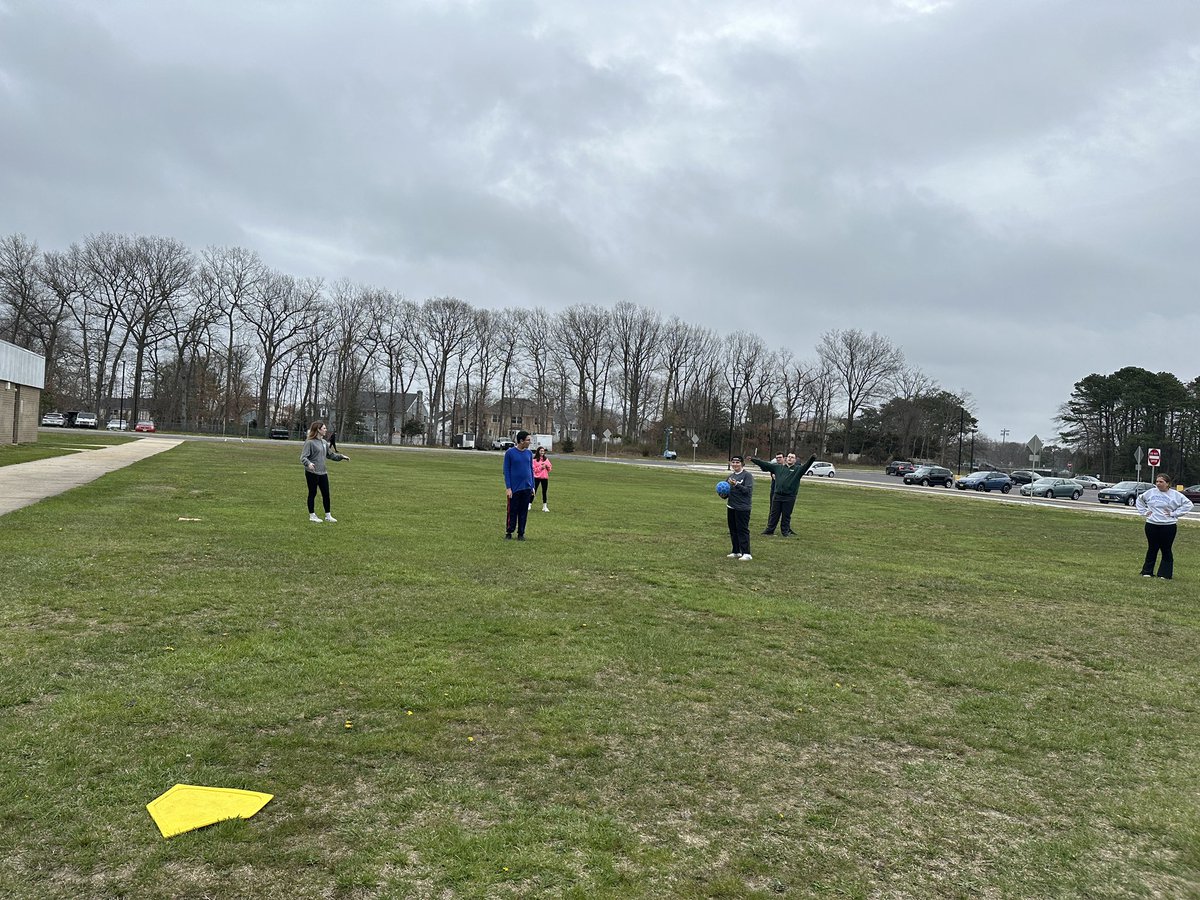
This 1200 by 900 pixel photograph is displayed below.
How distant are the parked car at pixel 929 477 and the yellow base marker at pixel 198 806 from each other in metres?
53.3

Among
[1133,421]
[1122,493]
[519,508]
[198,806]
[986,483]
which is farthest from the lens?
[1133,421]

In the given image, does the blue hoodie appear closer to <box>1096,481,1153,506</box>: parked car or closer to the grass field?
the grass field

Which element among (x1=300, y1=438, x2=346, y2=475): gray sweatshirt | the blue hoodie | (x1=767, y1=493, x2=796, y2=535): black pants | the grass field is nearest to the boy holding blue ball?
the grass field

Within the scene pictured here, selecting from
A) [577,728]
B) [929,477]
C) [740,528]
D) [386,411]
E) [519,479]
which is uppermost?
[386,411]

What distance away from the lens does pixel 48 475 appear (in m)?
19.3

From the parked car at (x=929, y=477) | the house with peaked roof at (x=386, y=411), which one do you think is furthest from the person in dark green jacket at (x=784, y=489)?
the house with peaked roof at (x=386, y=411)

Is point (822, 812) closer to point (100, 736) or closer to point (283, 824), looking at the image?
point (283, 824)

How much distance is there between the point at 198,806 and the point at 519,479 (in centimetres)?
890

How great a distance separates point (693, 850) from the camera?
3.19 meters

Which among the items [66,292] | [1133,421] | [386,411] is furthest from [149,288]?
[1133,421]

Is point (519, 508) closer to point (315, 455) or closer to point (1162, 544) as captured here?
point (315, 455)

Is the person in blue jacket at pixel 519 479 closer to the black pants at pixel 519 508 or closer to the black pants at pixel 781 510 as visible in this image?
the black pants at pixel 519 508

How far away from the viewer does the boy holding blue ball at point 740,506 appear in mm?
11484

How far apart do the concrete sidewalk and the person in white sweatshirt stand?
1815 centimetres
